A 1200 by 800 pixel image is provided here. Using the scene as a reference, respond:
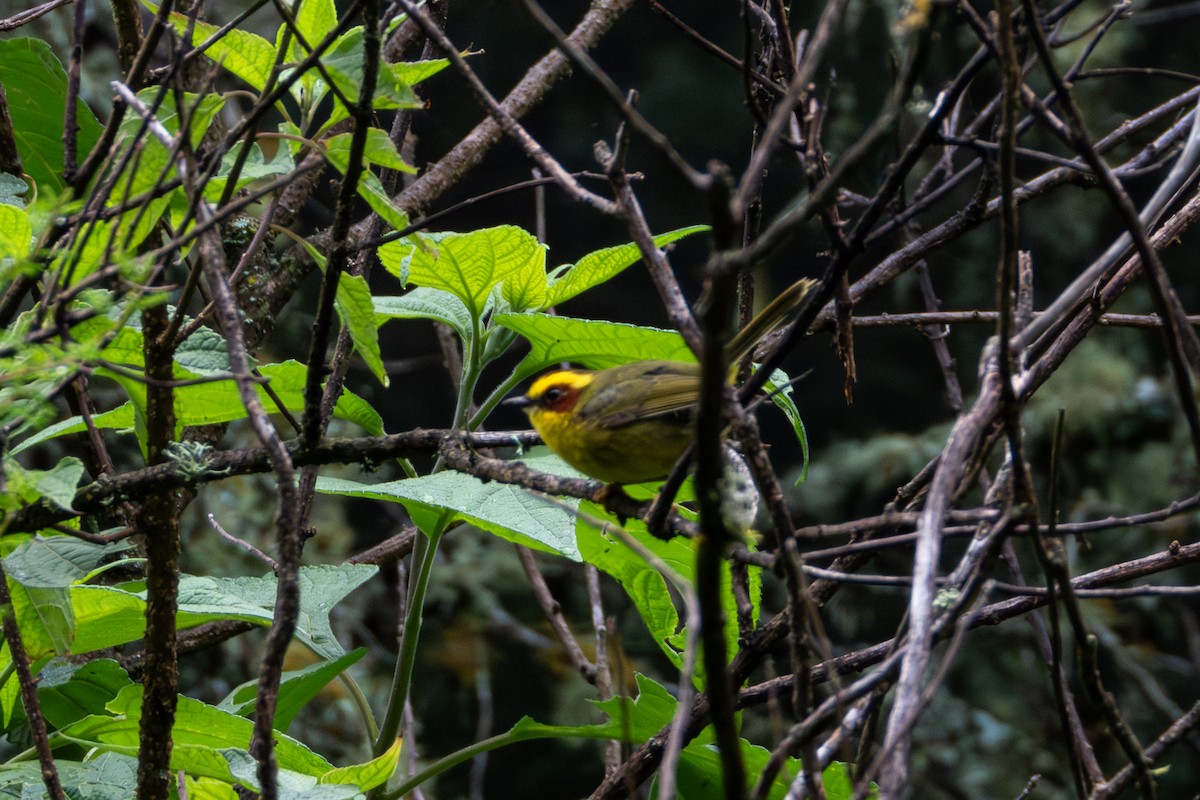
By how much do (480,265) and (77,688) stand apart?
1.25 metres

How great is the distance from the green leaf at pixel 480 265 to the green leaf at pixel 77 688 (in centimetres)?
103

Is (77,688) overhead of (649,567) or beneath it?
beneath

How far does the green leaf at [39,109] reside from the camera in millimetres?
2336

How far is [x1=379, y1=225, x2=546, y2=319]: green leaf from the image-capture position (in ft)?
6.45

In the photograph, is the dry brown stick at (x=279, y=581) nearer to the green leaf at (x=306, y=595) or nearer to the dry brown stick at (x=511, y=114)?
the green leaf at (x=306, y=595)

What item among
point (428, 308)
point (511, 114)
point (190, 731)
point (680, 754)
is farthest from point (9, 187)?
point (680, 754)

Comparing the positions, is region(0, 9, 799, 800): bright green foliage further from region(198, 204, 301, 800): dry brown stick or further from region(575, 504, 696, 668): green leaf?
region(198, 204, 301, 800): dry brown stick

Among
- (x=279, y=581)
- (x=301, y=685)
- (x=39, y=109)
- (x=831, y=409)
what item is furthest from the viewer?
(x=831, y=409)

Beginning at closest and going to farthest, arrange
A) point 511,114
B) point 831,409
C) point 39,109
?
point 39,109, point 511,114, point 831,409

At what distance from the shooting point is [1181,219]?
2049 millimetres

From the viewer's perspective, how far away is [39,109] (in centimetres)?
244

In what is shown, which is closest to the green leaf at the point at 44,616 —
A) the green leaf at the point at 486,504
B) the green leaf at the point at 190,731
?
the green leaf at the point at 190,731

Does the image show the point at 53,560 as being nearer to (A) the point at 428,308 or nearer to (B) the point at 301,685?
(B) the point at 301,685

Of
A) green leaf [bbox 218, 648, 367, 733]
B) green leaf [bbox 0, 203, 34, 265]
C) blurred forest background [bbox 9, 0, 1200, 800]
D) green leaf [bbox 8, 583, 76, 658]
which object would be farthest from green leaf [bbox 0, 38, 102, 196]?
blurred forest background [bbox 9, 0, 1200, 800]
